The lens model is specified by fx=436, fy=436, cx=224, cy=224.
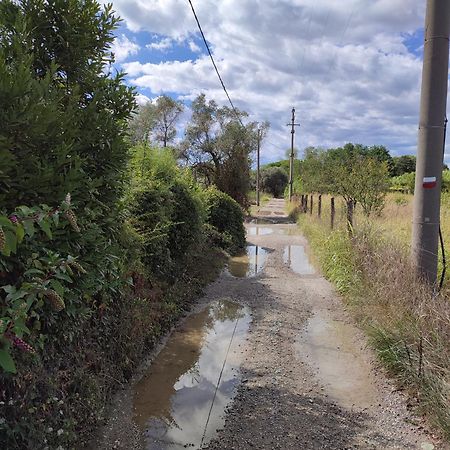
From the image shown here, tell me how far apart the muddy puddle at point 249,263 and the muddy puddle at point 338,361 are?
3688 mm

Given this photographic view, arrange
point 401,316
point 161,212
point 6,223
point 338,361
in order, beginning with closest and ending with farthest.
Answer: point 6,223
point 401,316
point 338,361
point 161,212

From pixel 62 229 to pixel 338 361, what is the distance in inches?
135

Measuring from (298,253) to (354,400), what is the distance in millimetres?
8939

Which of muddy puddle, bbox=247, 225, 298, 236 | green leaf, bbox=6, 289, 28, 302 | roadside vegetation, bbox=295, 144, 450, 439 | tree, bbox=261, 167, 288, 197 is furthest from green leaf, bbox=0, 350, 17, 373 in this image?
tree, bbox=261, 167, 288, 197

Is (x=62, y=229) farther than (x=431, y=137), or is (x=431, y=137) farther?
(x=431, y=137)

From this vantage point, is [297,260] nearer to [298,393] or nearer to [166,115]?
[298,393]

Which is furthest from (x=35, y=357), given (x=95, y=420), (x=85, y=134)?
(x=85, y=134)

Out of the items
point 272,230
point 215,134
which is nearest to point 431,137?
point 272,230

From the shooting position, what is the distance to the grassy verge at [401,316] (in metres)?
3.49

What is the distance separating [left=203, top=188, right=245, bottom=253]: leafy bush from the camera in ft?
41.8

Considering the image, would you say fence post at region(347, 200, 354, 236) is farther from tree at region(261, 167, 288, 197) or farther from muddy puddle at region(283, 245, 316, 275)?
tree at region(261, 167, 288, 197)

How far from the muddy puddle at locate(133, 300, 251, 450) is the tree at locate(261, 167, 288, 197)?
56500 millimetres

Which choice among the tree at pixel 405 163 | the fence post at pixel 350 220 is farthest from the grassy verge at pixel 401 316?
the tree at pixel 405 163

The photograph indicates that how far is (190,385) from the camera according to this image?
433 cm
